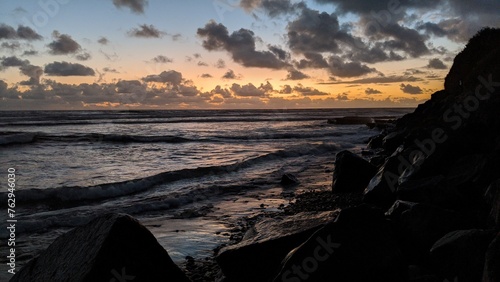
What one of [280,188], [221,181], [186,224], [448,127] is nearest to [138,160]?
[221,181]

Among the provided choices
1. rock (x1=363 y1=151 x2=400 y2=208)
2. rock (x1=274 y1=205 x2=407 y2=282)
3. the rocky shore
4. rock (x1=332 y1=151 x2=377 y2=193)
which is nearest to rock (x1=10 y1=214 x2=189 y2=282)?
the rocky shore

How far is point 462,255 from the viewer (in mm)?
3318

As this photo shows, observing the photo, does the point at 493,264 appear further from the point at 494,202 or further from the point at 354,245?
the point at 494,202

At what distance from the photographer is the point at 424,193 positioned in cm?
546

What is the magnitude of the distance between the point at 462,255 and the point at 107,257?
3.20 m

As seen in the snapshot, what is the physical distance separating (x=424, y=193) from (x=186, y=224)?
4691 mm

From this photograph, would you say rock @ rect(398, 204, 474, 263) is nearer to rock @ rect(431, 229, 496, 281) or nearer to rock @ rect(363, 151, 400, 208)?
rock @ rect(431, 229, 496, 281)

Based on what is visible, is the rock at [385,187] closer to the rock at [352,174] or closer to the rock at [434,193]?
the rock at [434,193]

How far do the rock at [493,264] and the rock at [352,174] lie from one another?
6906mm

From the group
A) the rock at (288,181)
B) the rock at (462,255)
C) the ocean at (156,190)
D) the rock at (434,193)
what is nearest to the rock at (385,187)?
the rock at (434,193)

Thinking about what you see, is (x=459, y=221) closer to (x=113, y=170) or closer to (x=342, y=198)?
(x=342, y=198)

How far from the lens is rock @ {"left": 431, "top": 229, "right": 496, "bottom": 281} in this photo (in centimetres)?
320

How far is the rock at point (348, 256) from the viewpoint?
3414 mm

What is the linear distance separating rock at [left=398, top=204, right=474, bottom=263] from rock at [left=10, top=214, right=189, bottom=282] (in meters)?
2.51
